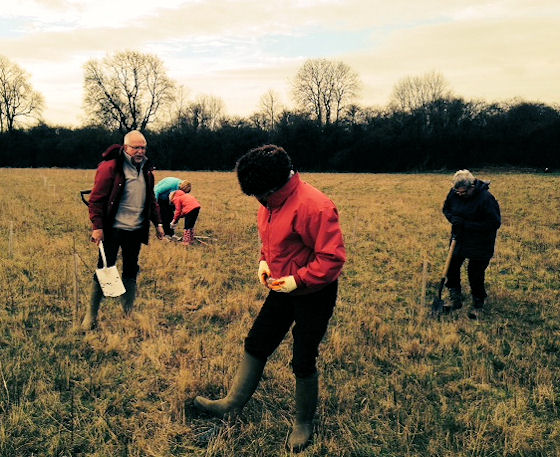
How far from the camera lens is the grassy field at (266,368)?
2.91 meters

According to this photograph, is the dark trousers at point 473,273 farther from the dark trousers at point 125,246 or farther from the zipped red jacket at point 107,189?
the zipped red jacket at point 107,189

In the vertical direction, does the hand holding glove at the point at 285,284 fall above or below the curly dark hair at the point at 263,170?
below

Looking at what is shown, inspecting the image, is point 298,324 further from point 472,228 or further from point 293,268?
point 472,228

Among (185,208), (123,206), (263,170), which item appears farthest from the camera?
(185,208)

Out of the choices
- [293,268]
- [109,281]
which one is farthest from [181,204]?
[293,268]

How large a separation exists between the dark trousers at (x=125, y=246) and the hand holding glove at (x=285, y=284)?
103 inches

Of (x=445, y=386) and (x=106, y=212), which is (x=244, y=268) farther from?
(x=445, y=386)

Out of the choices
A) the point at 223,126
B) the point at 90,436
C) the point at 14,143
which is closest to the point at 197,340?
the point at 90,436

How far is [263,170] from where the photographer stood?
2449 millimetres

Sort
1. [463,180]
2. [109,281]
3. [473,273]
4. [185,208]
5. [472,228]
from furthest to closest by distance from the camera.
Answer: [185,208] → [473,273] → [472,228] → [463,180] → [109,281]

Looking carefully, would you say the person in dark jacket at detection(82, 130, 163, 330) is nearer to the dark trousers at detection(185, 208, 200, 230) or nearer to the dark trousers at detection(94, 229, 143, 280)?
the dark trousers at detection(94, 229, 143, 280)

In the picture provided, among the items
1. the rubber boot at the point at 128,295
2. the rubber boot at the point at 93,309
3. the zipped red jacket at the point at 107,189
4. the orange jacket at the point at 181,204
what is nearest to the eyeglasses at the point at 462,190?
the zipped red jacket at the point at 107,189

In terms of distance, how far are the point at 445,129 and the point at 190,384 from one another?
136 ft

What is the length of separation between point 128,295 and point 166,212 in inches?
178
